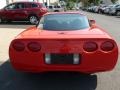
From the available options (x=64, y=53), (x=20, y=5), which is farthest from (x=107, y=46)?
(x=20, y=5)

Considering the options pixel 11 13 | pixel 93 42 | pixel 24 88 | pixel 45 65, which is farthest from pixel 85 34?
pixel 11 13

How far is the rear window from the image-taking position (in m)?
7.11

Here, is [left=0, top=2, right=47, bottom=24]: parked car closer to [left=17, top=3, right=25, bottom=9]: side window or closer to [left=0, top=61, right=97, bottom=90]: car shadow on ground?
[left=17, top=3, right=25, bottom=9]: side window

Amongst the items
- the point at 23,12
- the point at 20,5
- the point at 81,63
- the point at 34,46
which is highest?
the point at 34,46

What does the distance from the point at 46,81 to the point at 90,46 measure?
1294 mm

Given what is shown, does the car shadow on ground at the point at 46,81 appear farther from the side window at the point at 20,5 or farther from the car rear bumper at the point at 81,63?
the side window at the point at 20,5

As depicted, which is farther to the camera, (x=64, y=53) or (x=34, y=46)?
(x=34, y=46)

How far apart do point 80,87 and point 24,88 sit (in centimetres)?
103

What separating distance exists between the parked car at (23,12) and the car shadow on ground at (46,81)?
17.6 meters

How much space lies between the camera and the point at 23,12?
25000 mm

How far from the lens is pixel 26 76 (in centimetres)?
716

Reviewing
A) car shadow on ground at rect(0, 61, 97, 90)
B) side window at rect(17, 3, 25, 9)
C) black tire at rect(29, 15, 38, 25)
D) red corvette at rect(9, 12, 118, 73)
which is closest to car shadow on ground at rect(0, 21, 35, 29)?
black tire at rect(29, 15, 38, 25)

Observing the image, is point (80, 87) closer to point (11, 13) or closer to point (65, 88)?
point (65, 88)

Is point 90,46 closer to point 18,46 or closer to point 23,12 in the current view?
point 18,46
